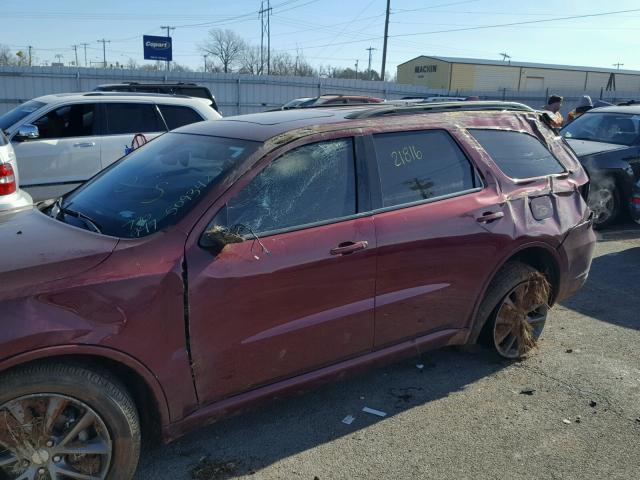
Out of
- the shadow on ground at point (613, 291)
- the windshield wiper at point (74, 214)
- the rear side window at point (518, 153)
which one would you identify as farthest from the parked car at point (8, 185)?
the shadow on ground at point (613, 291)

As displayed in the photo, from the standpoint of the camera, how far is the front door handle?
3051 millimetres

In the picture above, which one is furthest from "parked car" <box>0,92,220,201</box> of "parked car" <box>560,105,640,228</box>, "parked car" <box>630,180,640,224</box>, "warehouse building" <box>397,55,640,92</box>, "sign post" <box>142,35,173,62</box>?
"warehouse building" <box>397,55,640,92</box>

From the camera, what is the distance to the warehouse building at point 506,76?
51.0 metres

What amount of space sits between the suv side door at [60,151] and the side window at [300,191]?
5.41 m

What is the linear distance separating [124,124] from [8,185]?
8.71 feet

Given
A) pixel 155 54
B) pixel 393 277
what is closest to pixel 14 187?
pixel 393 277

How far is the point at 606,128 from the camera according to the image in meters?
9.30

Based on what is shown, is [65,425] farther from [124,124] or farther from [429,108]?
[124,124]

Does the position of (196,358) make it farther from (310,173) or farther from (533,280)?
(533,280)

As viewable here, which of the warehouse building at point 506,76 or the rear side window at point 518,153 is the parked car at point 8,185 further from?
the warehouse building at point 506,76

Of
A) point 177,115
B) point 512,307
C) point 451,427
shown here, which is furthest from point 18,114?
point 451,427

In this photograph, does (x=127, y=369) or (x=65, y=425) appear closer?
(x=65, y=425)

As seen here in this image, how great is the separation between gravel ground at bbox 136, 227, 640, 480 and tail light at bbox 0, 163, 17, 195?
12.5ft

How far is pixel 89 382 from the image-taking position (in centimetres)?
240
